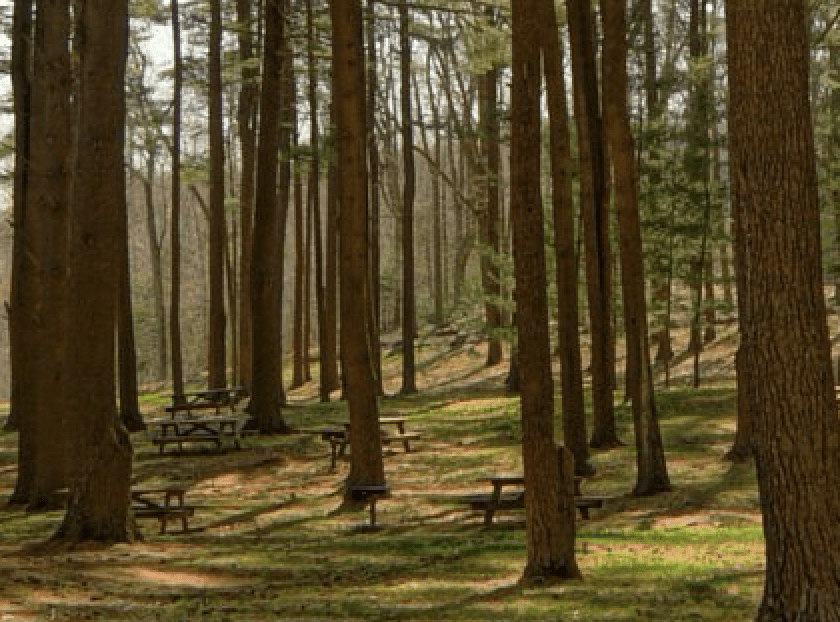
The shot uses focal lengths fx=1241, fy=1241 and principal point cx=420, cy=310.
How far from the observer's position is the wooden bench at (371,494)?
44.8 ft

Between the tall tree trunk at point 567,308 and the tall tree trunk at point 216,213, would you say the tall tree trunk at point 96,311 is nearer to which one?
the tall tree trunk at point 567,308

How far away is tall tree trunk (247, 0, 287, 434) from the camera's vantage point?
73.5 ft

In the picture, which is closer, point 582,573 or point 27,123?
point 582,573

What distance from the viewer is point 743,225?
685 centimetres

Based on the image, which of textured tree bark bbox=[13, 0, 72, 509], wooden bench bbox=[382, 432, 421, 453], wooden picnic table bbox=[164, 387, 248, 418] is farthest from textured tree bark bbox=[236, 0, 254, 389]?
textured tree bark bbox=[13, 0, 72, 509]

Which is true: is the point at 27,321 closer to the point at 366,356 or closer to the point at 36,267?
the point at 36,267

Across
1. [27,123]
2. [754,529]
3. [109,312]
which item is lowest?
[754,529]

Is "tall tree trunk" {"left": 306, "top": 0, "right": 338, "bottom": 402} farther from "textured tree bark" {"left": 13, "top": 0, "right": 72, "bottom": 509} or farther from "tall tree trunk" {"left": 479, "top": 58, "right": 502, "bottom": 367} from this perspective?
"textured tree bark" {"left": 13, "top": 0, "right": 72, "bottom": 509}

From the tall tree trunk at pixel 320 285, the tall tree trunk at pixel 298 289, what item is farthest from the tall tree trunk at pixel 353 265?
the tall tree trunk at pixel 298 289

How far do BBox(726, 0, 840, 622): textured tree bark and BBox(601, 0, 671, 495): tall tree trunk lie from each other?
852 centimetres

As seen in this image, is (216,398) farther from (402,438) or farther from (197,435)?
(402,438)

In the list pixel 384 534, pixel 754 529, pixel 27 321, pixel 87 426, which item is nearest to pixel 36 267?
pixel 27 321

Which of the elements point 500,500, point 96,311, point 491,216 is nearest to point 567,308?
point 500,500

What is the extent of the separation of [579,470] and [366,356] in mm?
3900
